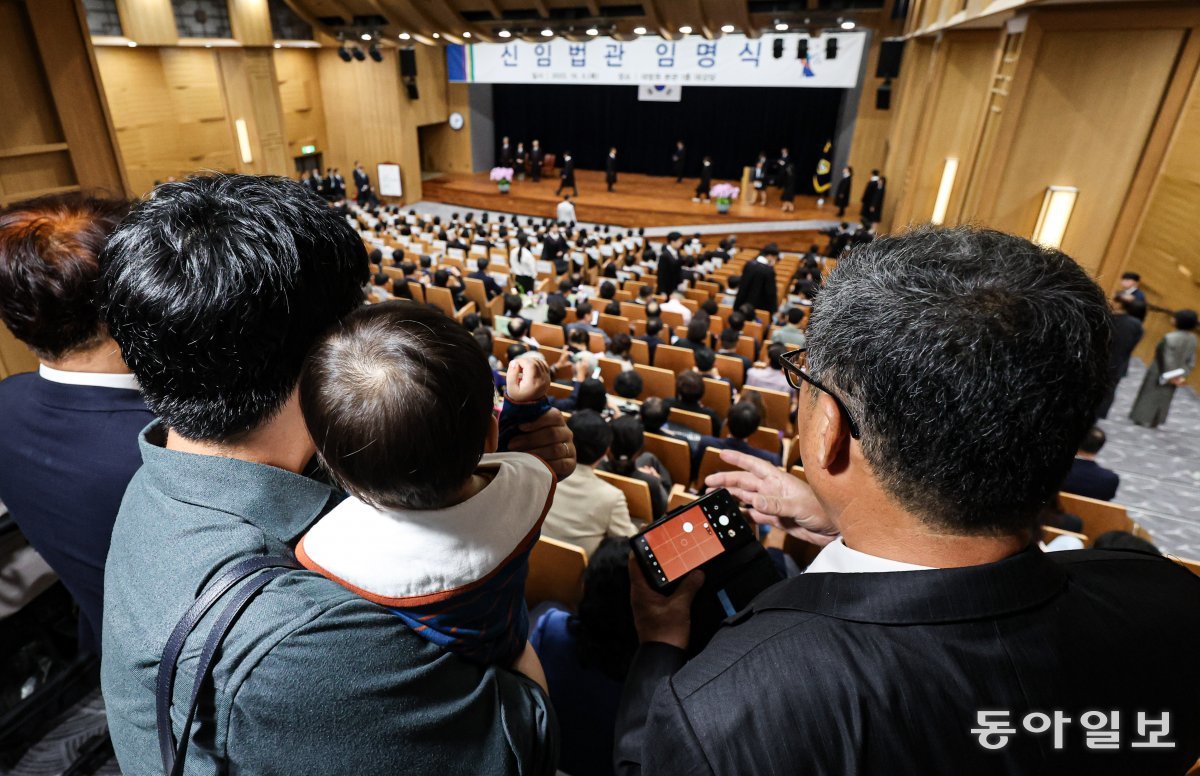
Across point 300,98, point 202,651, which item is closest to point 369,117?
point 300,98

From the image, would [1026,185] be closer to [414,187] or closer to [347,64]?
[414,187]

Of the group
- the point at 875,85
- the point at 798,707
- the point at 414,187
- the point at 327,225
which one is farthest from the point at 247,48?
the point at 798,707

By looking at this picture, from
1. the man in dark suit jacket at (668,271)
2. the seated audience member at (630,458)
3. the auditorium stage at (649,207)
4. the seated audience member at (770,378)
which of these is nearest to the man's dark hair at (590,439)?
the seated audience member at (630,458)

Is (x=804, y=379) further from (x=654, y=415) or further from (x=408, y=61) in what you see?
(x=408, y=61)

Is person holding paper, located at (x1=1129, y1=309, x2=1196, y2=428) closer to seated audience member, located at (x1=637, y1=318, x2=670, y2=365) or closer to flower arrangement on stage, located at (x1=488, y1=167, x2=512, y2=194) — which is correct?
seated audience member, located at (x1=637, y1=318, x2=670, y2=365)

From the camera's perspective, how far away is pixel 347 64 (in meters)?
14.9

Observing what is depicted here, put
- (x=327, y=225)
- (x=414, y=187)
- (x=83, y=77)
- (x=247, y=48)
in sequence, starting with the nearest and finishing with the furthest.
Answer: (x=327, y=225)
(x=83, y=77)
(x=247, y=48)
(x=414, y=187)

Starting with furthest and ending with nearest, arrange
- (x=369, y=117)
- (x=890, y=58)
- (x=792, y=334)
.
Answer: (x=369, y=117), (x=890, y=58), (x=792, y=334)

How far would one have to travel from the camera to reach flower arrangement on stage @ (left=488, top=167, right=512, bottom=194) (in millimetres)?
15297

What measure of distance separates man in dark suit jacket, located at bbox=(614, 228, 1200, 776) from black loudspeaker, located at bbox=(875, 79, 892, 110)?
13980mm

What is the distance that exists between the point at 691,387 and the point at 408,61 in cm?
1451

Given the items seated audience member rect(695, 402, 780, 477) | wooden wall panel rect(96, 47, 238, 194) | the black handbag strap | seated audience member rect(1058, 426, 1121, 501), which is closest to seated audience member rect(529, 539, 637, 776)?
the black handbag strap

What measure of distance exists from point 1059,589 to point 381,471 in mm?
980

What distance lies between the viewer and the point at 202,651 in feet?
2.22
